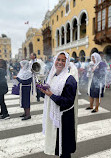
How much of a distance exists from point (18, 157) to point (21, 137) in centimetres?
69

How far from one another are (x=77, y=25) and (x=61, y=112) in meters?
19.9

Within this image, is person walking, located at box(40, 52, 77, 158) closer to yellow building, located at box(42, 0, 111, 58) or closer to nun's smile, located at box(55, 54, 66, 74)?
nun's smile, located at box(55, 54, 66, 74)

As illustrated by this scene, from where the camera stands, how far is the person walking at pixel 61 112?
170 cm

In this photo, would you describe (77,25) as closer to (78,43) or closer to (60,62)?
(78,43)

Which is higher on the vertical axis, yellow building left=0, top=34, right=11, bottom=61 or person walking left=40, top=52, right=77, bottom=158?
yellow building left=0, top=34, right=11, bottom=61

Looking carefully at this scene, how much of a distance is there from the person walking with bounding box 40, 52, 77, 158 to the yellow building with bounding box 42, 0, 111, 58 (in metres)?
13.9

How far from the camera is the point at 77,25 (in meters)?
19.6

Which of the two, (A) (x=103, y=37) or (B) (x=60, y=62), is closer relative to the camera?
(B) (x=60, y=62)

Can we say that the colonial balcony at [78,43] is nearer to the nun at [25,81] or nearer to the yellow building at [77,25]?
the yellow building at [77,25]

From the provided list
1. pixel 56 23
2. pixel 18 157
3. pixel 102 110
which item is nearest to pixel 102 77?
pixel 102 110

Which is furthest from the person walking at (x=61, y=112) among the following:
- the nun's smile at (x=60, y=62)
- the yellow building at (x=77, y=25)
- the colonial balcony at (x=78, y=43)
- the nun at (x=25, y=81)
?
the colonial balcony at (x=78, y=43)

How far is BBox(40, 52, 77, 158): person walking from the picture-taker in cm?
170

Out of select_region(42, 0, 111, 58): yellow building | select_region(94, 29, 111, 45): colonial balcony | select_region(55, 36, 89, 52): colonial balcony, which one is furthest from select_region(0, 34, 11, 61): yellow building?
select_region(94, 29, 111, 45): colonial balcony

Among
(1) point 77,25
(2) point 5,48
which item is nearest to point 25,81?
(1) point 77,25
